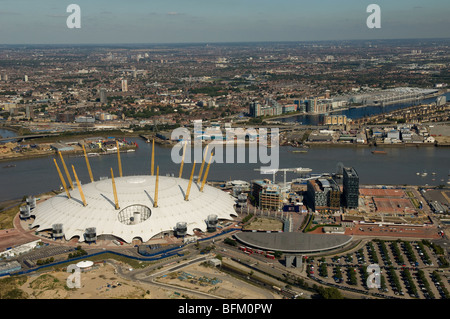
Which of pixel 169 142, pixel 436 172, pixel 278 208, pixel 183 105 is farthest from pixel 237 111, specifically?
A: pixel 278 208

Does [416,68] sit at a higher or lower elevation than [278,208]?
higher

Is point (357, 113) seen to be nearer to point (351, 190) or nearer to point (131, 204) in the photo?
point (351, 190)

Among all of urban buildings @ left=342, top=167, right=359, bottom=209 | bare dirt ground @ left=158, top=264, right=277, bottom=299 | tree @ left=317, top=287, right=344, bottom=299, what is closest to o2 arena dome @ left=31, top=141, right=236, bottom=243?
bare dirt ground @ left=158, top=264, right=277, bottom=299

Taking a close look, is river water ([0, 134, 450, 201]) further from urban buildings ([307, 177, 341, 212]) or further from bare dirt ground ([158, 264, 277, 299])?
bare dirt ground ([158, 264, 277, 299])

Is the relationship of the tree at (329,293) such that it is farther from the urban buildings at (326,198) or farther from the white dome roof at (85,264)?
the urban buildings at (326,198)

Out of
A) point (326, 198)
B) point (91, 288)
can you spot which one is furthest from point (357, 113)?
point (91, 288)

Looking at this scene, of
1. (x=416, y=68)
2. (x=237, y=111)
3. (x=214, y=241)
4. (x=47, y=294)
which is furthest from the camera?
(x=416, y=68)

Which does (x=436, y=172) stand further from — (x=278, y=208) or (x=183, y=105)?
(x=183, y=105)

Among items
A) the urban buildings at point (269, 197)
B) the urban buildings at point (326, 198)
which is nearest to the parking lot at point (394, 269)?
the urban buildings at point (326, 198)
